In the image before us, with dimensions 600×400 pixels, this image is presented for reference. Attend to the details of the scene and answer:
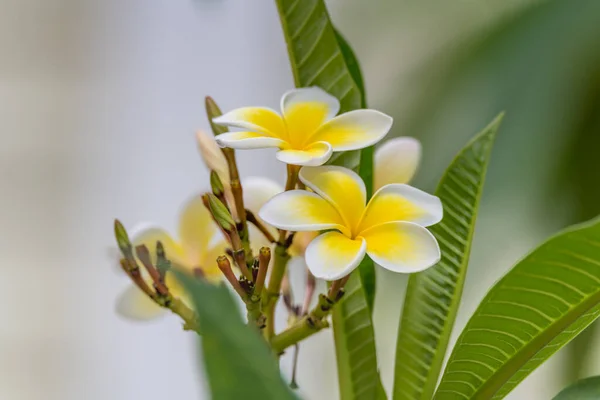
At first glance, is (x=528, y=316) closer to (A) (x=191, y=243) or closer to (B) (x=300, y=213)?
(B) (x=300, y=213)

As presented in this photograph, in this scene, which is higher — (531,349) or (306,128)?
(306,128)

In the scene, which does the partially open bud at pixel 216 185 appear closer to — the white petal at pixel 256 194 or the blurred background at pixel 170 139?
the white petal at pixel 256 194

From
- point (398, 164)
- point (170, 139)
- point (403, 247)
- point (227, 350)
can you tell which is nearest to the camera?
point (227, 350)

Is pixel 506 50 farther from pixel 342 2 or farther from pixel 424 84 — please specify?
pixel 342 2

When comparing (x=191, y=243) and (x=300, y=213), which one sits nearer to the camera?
(x=300, y=213)

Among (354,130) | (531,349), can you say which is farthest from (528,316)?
(354,130)

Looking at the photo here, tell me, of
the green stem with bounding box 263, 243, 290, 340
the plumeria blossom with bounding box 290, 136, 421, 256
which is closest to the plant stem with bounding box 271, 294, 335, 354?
the green stem with bounding box 263, 243, 290, 340

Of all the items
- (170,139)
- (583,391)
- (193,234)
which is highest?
(170,139)
